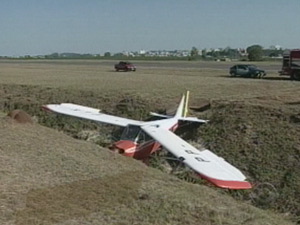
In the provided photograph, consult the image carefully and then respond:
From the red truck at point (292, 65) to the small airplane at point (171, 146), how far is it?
70.3 feet

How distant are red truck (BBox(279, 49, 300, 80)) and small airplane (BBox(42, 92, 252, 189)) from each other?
21416mm

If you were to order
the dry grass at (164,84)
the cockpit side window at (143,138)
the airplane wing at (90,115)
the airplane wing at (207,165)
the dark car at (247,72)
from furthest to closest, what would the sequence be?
1. the dark car at (247,72)
2. the dry grass at (164,84)
3. the airplane wing at (90,115)
4. the cockpit side window at (143,138)
5. the airplane wing at (207,165)

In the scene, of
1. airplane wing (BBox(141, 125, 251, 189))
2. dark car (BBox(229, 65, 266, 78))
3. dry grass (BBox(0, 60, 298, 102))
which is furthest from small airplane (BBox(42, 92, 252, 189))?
dark car (BBox(229, 65, 266, 78))

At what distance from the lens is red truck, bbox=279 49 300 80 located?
35.2 m

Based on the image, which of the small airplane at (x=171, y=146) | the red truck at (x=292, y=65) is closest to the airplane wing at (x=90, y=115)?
the small airplane at (x=171, y=146)

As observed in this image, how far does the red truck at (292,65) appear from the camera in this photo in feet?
116

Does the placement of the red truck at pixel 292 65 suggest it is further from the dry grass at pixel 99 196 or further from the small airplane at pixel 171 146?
the dry grass at pixel 99 196

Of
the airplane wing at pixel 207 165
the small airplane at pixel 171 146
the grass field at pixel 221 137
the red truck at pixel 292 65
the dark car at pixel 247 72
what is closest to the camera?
the grass field at pixel 221 137

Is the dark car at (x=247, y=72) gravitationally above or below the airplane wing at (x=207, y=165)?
below

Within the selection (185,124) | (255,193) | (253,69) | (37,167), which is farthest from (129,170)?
(253,69)

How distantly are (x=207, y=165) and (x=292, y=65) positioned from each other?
30354mm

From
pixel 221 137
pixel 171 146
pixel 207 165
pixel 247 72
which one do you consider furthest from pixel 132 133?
pixel 247 72

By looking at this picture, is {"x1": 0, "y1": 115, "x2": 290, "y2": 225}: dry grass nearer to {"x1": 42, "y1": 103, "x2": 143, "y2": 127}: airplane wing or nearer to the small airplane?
the small airplane

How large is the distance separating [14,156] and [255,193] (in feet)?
19.2
